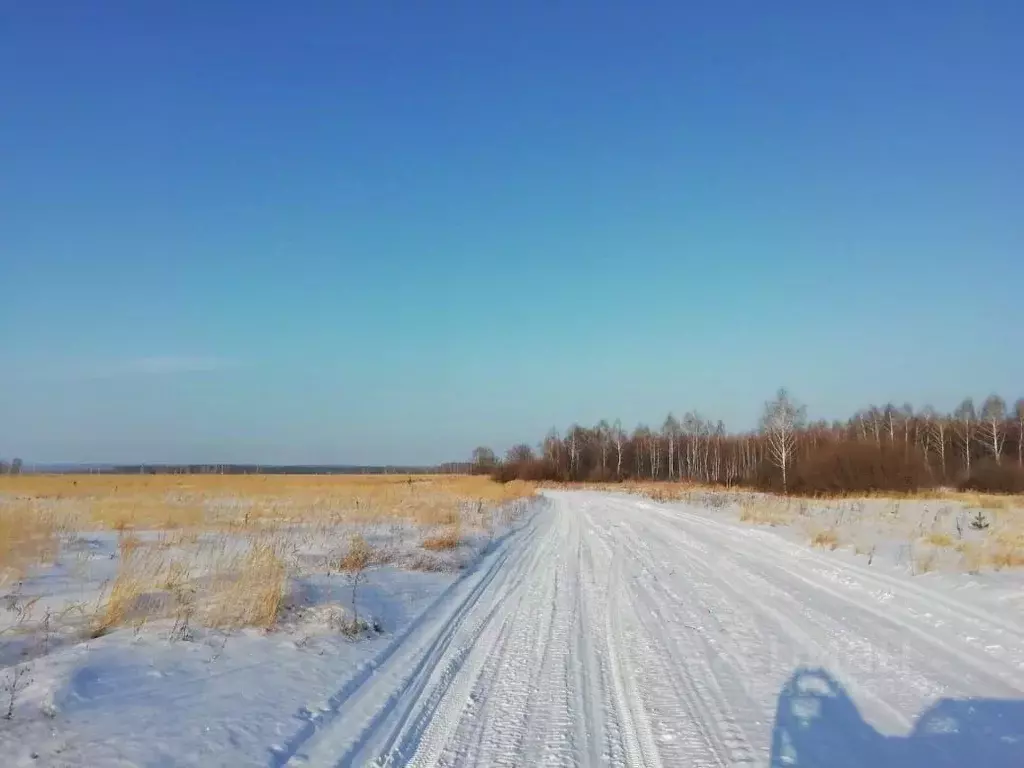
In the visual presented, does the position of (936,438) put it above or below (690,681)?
above

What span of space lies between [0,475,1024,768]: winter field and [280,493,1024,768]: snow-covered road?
1.1 inches

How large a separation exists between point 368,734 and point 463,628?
3.17m

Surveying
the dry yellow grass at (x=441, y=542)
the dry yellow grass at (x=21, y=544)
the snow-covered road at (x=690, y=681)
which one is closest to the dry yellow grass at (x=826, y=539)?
the snow-covered road at (x=690, y=681)

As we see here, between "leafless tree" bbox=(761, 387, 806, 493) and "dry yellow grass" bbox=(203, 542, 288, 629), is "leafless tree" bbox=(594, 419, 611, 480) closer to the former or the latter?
"leafless tree" bbox=(761, 387, 806, 493)

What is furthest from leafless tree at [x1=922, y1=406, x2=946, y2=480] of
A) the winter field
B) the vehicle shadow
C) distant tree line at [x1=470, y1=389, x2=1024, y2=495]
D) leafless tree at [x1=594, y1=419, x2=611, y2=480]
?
the vehicle shadow

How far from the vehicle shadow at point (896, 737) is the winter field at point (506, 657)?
20 mm

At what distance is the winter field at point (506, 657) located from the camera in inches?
169

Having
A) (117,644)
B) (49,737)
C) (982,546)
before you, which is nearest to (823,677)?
(49,737)

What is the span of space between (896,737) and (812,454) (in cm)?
4209

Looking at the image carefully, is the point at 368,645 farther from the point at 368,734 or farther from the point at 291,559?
the point at 291,559

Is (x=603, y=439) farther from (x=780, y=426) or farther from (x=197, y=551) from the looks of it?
(x=197, y=551)

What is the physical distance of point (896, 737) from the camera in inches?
181

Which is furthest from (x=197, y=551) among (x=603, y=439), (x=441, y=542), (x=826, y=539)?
(x=603, y=439)

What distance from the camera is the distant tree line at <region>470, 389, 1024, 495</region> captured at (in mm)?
39469
